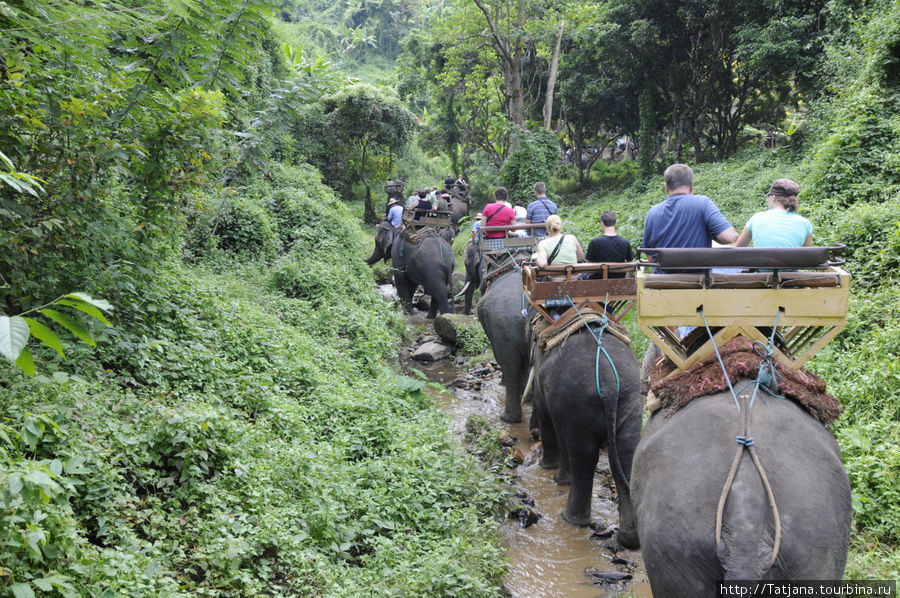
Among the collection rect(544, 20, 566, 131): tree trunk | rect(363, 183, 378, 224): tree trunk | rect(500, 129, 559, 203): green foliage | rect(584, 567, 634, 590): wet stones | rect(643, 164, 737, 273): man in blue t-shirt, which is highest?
rect(544, 20, 566, 131): tree trunk

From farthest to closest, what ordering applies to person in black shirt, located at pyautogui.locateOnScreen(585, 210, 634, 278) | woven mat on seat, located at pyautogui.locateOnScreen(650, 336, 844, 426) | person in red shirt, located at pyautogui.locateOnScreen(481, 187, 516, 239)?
person in red shirt, located at pyautogui.locateOnScreen(481, 187, 516, 239), person in black shirt, located at pyautogui.locateOnScreen(585, 210, 634, 278), woven mat on seat, located at pyautogui.locateOnScreen(650, 336, 844, 426)

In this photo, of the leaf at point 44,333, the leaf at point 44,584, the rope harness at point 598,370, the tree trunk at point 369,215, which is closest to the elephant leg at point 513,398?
the rope harness at point 598,370

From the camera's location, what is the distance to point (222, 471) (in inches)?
165

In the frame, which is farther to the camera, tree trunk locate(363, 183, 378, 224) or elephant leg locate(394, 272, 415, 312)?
tree trunk locate(363, 183, 378, 224)

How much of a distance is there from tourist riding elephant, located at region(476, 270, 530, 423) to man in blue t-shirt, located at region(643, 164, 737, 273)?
304cm

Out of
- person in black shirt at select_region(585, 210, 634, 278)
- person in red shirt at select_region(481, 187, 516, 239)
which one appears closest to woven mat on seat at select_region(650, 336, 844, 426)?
person in black shirt at select_region(585, 210, 634, 278)

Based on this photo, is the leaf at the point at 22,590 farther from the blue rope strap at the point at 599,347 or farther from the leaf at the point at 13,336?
the blue rope strap at the point at 599,347

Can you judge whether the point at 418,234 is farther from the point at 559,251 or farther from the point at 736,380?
the point at 736,380

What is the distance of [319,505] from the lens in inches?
170

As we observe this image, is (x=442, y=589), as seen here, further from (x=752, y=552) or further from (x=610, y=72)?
(x=610, y=72)

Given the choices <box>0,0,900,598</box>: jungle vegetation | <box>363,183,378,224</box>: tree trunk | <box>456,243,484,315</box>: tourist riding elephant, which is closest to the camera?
<box>0,0,900,598</box>: jungle vegetation

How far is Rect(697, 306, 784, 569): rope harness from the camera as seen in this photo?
252 cm

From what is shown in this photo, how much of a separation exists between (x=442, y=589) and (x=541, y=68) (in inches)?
954

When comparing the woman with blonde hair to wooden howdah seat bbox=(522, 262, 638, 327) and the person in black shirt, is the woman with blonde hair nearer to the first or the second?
the person in black shirt
